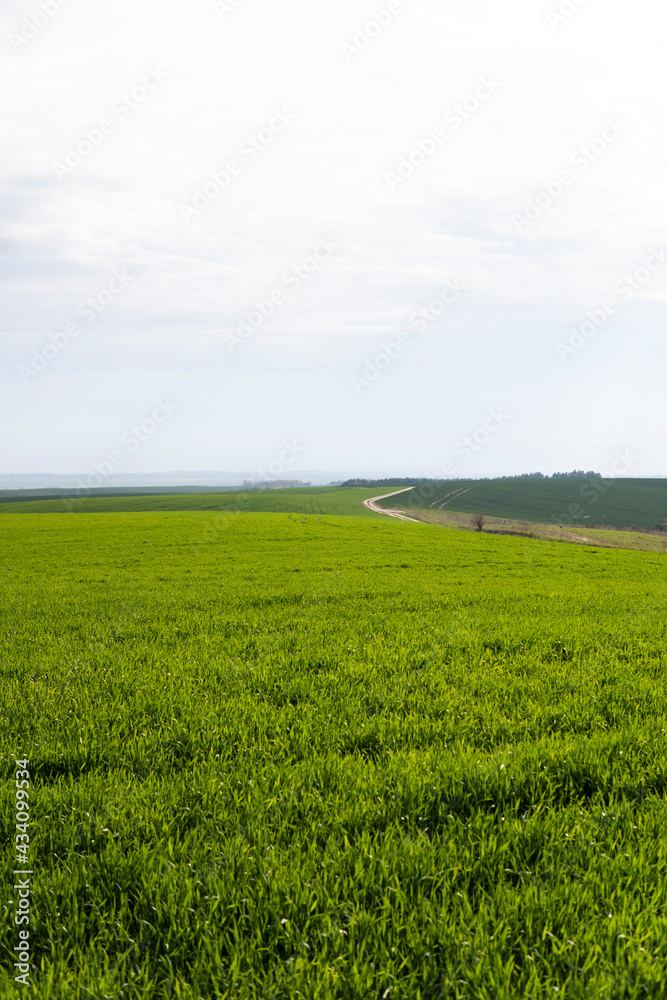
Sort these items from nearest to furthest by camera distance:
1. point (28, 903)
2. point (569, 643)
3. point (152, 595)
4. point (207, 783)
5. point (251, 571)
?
point (28, 903) < point (207, 783) < point (569, 643) < point (152, 595) < point (251, 571)

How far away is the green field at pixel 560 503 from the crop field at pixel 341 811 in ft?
277

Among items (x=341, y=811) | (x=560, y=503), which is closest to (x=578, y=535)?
(x=560, y=503)

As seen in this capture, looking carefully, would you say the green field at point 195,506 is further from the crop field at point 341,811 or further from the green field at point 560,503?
the crop field at point 341,811

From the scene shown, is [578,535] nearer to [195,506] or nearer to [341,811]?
[195,506]

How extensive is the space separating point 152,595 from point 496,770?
37.2 ft

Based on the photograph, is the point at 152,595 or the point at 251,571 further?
the point at 251,571

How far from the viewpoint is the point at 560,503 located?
359 feet

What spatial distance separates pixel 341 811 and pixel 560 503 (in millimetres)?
116037

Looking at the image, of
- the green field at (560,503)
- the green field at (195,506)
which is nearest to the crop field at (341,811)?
the green field at (195,506)

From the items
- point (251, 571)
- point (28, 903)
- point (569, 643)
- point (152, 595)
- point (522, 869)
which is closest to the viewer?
point (28, 903)

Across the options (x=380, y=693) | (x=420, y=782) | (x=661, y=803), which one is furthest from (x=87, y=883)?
(x=661, y=803)

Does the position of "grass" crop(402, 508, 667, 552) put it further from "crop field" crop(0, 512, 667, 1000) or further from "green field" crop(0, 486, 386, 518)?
"crop field" crop(0, 512, 667, 1000)

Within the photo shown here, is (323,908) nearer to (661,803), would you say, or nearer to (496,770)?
(496,770)

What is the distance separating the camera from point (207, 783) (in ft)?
13.7
